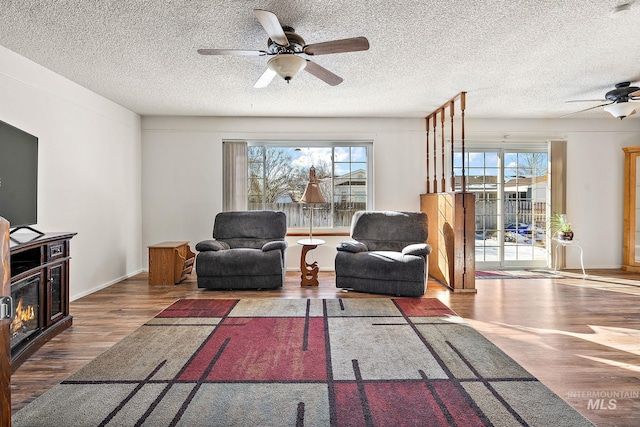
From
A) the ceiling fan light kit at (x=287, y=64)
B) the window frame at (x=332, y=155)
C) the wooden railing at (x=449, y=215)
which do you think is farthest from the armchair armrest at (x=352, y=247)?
the ceiling fan light kit at (x=287, y=64)

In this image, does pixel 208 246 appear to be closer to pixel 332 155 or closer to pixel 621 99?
pixel 332 155

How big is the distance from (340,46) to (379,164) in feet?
11.7

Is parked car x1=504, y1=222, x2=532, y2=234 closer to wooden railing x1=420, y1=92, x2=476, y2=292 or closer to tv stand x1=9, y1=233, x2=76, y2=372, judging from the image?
wooden railing x1=420, y1=92, x2=476, y2=292

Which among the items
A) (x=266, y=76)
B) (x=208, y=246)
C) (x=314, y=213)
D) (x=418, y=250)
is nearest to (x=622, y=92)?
(x=418, y=250)

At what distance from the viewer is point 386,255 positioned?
15.0 feet

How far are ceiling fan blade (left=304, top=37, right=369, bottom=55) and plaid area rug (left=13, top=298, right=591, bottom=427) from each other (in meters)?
2.16

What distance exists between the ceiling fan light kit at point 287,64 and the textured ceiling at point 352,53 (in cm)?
25

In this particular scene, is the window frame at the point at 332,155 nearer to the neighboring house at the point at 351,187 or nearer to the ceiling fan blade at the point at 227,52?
the neighboring house at the point at 351,187

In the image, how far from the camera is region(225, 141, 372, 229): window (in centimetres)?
624

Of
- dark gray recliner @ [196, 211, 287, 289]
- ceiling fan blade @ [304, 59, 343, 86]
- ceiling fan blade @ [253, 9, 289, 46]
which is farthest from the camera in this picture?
dark gray recliner @ [196, 211, 287, 289]

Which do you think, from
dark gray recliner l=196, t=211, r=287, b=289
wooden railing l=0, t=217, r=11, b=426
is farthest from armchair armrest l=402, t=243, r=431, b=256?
wooden railing l=0, t=217, r=11, b=426

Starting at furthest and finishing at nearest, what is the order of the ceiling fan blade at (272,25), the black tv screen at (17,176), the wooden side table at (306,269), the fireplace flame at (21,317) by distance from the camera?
the wooden side table at (306,269) < the black tv screen at (17,176) < the fireplace flame at (21,317) < the ceiling fan blade at (272,25)

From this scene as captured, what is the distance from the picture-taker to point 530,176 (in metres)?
6.39

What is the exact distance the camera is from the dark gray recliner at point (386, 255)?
436cm
